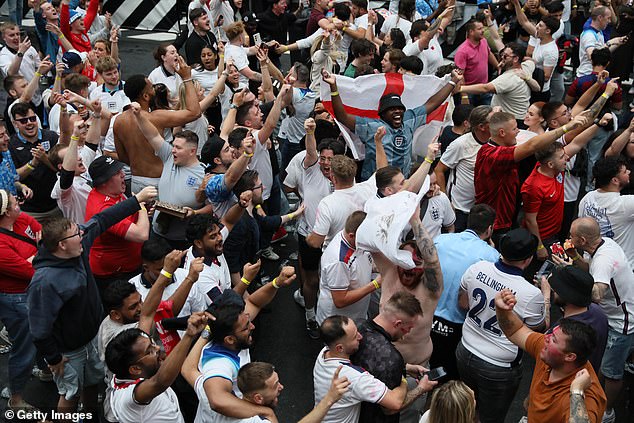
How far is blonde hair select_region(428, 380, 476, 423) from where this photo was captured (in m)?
3.43

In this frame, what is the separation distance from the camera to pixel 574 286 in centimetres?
432

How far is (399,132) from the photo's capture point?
21.9 ft

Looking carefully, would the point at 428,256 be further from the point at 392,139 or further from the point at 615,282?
the point at 392,139

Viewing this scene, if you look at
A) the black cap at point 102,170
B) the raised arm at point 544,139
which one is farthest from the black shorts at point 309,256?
the raised arm at point 544,139

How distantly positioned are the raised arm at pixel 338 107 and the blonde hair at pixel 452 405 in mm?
3881

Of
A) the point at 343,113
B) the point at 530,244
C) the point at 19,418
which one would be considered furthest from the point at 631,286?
the point at 19,418

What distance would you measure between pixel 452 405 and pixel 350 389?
2.06 ft

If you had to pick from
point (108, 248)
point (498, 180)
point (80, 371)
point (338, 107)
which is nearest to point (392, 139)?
point (338, 107)

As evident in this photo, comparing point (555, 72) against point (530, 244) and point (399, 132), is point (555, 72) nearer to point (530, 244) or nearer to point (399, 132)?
point (399, 132)

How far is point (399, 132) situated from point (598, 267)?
2.40 metres

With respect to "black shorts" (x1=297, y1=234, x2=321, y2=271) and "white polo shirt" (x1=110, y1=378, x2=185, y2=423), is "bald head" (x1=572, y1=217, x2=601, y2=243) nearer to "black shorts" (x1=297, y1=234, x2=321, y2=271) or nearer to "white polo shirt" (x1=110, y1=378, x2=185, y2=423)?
"black shorts" (x1=297, y1=234, x2=321, y2=271)

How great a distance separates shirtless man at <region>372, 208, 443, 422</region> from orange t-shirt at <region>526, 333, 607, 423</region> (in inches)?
26.6

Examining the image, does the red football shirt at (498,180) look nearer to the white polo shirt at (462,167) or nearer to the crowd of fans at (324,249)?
the crowd of fans at (324,249)

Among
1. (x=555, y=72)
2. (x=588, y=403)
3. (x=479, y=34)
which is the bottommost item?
(x=555, y=72)
